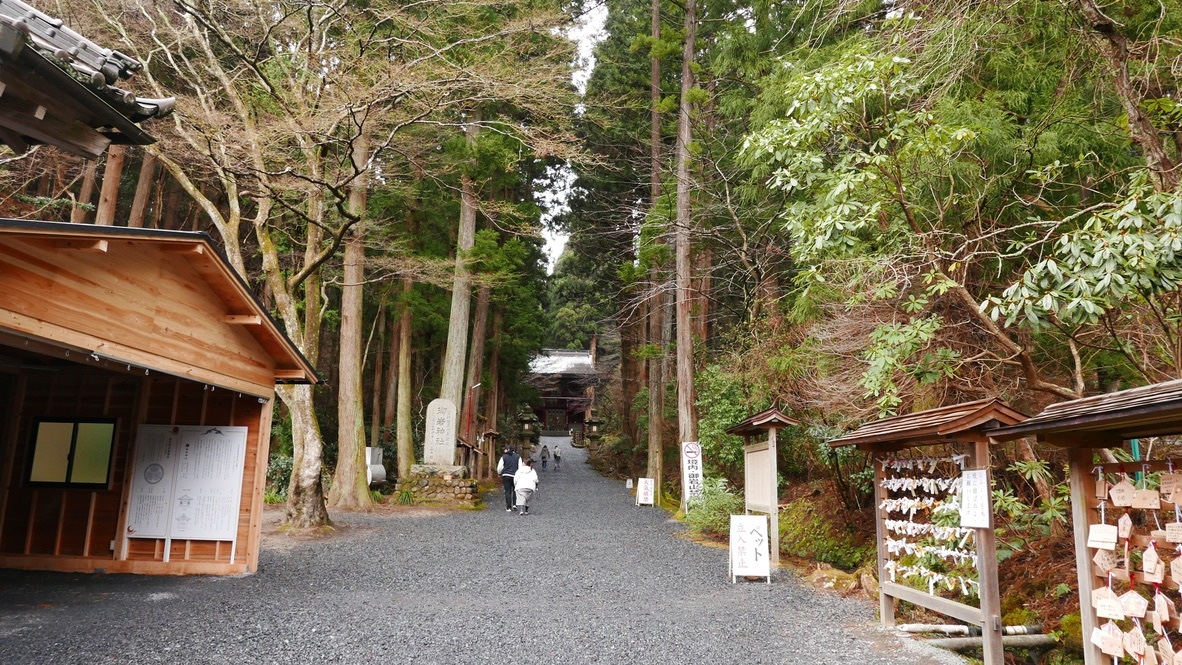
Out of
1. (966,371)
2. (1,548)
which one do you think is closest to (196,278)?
(1,548)

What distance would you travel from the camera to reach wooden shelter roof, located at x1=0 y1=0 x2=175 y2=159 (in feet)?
10.6

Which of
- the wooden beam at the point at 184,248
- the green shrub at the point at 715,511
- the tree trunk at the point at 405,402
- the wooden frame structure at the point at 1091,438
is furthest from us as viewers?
the tree trunk at the point at 405,402

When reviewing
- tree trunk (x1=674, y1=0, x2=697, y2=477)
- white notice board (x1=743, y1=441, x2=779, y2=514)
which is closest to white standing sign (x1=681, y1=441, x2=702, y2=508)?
tree trunk (x1=674, y1=0, x2=697, y2=477)

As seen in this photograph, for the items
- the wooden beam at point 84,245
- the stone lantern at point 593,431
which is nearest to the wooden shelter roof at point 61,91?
the wooden beam at point 84,245

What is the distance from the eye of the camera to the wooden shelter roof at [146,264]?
14.6ft

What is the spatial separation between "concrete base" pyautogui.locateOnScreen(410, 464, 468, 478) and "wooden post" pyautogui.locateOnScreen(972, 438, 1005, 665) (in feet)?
43.1

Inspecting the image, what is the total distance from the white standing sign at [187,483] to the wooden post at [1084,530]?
752cm

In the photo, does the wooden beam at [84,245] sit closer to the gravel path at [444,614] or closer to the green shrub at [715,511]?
the gravel path at [444,614]

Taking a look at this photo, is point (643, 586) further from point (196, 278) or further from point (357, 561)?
point (196, 278)

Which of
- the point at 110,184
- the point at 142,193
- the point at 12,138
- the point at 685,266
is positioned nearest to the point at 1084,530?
the point at 12,138

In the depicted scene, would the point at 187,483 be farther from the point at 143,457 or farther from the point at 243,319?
the point at 243,319

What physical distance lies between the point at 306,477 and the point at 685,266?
840 centimetres

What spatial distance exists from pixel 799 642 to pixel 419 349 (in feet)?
60.3

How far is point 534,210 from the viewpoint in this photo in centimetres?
1798
